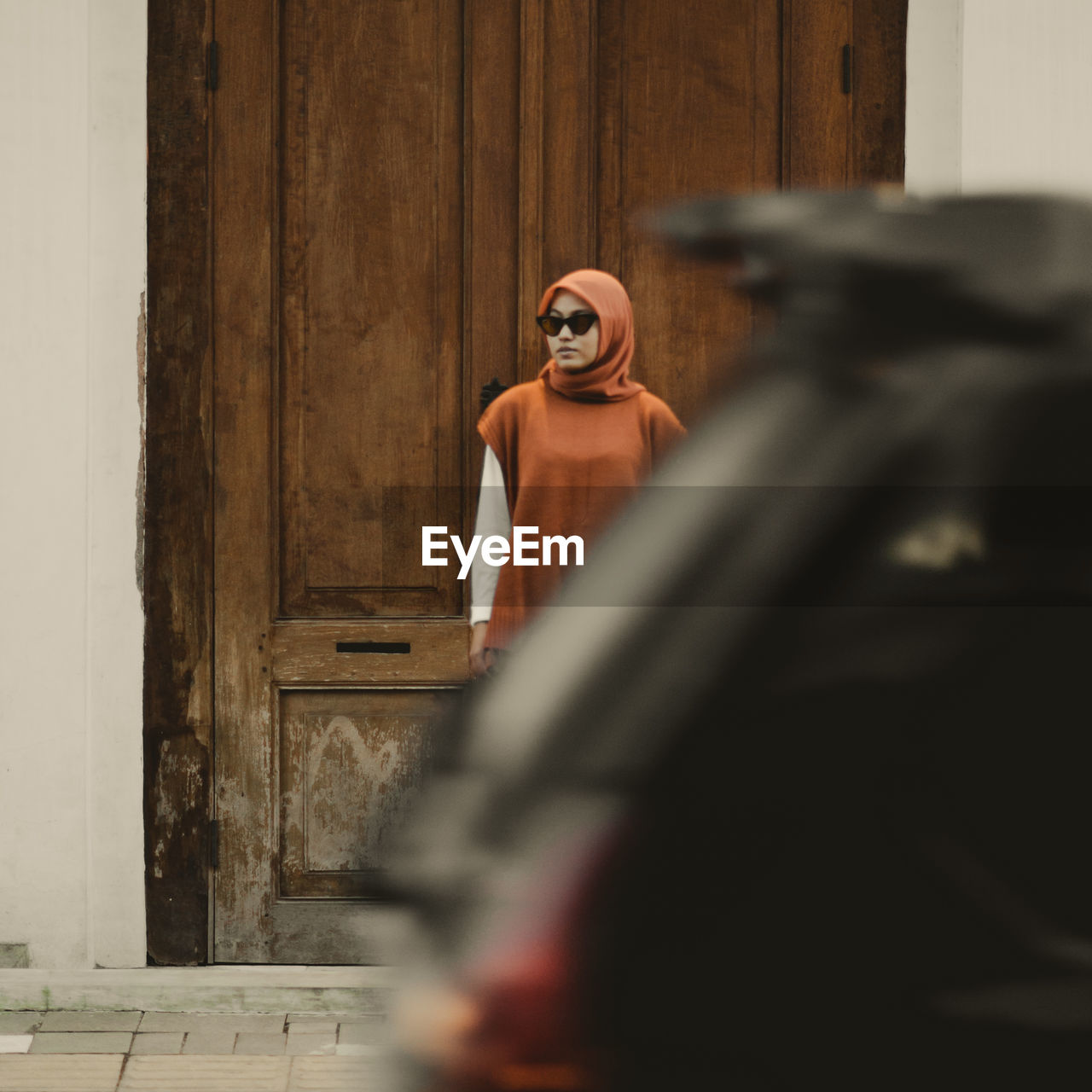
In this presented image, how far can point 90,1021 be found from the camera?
163 inches

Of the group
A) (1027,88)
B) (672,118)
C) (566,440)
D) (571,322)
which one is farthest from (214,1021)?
(1027,88)

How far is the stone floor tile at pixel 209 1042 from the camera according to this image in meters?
3.96

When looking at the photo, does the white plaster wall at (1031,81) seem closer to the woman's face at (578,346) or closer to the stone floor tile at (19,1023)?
the woman's face at (578,346)

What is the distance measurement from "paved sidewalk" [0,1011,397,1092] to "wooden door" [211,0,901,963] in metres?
0.26

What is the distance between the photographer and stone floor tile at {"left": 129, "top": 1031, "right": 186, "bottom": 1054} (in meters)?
3.95

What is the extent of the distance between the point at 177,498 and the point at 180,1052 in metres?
1.59

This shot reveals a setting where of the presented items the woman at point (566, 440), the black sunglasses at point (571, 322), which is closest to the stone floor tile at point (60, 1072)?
the woman at point (566, 440)

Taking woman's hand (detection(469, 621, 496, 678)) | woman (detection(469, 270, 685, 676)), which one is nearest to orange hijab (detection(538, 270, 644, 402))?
woman (detection(469, 270, 685, 676))

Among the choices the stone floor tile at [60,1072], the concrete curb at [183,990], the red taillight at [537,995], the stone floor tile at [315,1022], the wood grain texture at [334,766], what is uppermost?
the red taillight at [537,995]

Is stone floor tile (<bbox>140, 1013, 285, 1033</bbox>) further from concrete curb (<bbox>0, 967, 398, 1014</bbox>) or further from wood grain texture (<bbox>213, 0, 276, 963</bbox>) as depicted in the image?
wood grain texture (<bbox>213, 0, 276, 963</bbox>)

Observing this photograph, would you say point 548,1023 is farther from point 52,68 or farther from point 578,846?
point 52,68

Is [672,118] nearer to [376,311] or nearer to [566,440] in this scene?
[376,311]

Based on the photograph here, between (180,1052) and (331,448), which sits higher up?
(331,448)

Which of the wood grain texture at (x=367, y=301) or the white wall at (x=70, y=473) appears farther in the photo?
the wood grain texture at (x=367, y=301)
